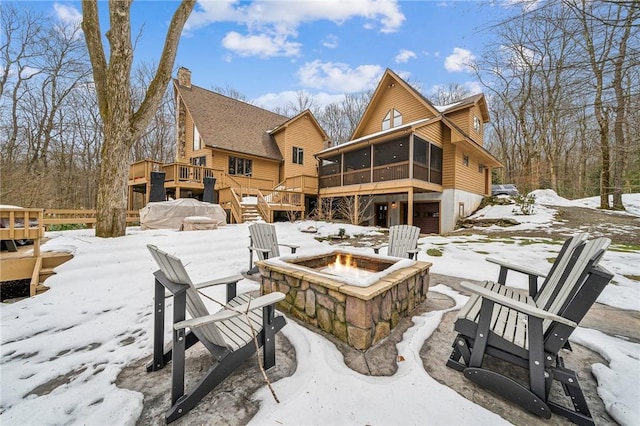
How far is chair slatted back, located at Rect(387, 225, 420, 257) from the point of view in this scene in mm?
4555

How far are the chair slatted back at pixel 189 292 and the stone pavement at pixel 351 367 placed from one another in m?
0.39

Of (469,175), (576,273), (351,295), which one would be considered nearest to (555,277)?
(576,273)

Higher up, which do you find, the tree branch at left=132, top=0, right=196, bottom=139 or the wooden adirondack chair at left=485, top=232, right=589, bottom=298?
the tree branch at left=132, top=0, right=196, bottom=139

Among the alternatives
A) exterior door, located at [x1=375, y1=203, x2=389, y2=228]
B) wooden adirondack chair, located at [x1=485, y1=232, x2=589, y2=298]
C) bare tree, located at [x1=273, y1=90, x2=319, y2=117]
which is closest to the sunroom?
exterior door, located at [x1=375, y1=203, x2=389, y2=228]

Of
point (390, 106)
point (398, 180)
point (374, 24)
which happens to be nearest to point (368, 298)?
point (398, 180)

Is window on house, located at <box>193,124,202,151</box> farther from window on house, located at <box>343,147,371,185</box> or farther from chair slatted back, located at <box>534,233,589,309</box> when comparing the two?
chair slatted back, located at <box>534,233,589,309</box>

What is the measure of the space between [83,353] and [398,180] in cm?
1135

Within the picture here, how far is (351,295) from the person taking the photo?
233 centimetres

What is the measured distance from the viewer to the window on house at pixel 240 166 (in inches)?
590

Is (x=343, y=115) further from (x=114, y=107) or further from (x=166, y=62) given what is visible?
(x=114, y=107)

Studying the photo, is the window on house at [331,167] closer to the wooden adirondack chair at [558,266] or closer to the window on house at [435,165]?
the window on house at [435,165]

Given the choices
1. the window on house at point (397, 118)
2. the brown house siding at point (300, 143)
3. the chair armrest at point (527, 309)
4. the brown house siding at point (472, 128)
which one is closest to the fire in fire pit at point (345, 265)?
the chair armrest at point (527, 309)

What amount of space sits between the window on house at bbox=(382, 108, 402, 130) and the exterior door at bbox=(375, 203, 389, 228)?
4.78 m

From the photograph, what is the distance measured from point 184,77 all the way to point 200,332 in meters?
18.9
